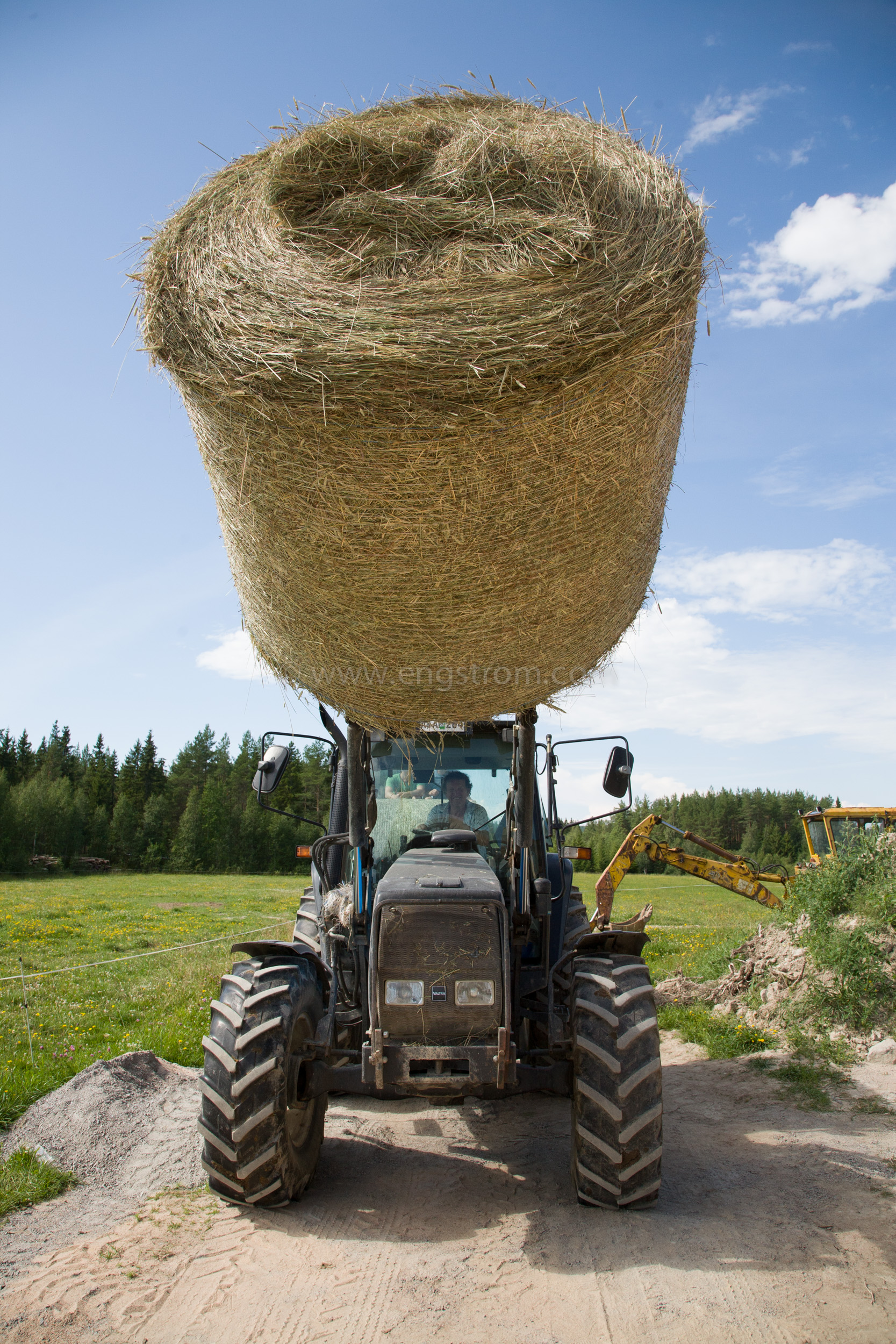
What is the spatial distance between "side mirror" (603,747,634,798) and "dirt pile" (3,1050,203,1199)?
9.91ft

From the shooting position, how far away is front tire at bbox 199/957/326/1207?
3.68 metres

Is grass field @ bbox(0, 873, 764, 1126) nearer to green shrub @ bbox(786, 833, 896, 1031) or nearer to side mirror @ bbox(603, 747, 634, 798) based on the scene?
green shrub @ bbox(786, 833, 896, 1031)

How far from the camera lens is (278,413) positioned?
2.94 m

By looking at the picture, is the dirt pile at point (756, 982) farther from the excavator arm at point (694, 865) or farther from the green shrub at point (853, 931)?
the excavator arm at point (694, 865)

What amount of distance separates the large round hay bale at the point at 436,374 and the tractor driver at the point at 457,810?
4.74ft

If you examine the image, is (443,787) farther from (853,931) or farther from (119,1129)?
(853,931)

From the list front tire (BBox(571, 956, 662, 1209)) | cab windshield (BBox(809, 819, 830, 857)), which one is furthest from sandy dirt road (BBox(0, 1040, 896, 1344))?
cab windshield (BBox(809, 819, 830, 857))

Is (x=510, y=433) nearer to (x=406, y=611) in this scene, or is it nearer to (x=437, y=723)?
(x=406, y=611)

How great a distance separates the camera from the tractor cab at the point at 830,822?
1155 centimetres

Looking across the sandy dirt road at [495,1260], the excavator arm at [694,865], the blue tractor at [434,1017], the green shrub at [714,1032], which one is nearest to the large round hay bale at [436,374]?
the blue tractor at [434,1017]

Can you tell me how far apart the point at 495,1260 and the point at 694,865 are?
29.7 ft

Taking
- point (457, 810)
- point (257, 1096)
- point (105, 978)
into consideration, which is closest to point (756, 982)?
point (457, 810)

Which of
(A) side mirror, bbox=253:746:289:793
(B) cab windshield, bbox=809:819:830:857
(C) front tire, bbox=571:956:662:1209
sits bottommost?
(C) front tire, bbox=571:956:662:1209

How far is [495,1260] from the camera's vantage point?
3336 mm
